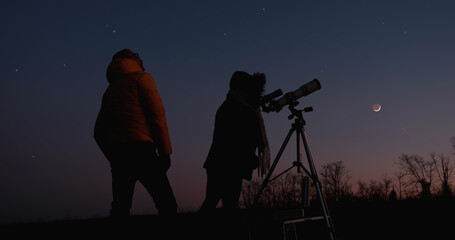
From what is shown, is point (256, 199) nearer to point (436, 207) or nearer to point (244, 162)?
point (244, 162)

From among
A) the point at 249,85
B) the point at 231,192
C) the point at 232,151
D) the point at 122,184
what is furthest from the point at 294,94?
the point at 122,184

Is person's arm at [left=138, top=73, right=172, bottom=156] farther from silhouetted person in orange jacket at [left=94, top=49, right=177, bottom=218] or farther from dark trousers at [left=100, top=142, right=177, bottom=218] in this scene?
dark trousers at [left=100, top=142, right=177, bottom=218]

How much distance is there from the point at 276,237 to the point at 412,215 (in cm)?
242

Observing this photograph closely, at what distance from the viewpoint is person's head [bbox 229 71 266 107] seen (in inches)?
150

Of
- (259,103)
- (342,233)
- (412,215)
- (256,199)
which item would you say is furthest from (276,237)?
(412,215)

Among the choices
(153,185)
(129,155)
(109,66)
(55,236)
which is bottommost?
(55,236)

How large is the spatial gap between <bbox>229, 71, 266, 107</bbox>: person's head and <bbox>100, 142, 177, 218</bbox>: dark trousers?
1826 millimetres

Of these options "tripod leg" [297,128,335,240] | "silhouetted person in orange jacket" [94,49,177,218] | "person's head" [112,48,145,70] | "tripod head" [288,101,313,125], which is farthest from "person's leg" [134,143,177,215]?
"tripod head" [288,101,313,125]

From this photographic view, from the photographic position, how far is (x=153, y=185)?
2205 millimetres

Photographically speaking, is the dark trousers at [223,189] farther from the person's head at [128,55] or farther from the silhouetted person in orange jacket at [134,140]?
the person's head at [128,55]

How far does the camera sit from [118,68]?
2535mm

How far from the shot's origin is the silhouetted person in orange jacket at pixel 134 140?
221 cm

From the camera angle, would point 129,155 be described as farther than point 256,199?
No

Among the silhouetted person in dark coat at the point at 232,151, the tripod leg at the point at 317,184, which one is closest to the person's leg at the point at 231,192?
the silhouetted person in dark coat at the point at 232,151
